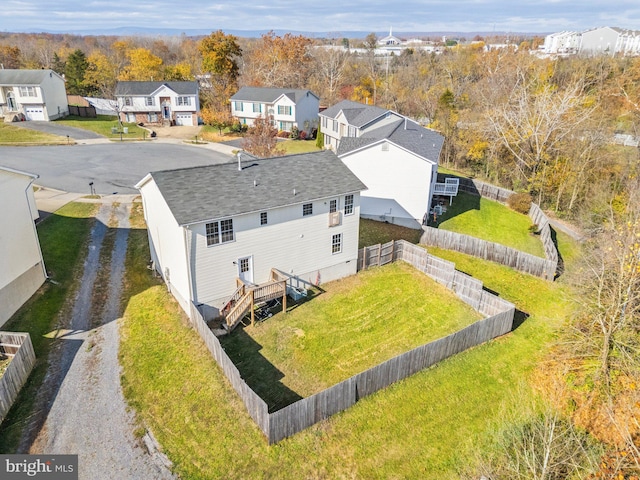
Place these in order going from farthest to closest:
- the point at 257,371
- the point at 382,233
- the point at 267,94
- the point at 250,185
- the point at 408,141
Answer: the point at 267,94 → the point at 408,141 → the point at 382,233 → the point at 250,185 → the point at 257,371

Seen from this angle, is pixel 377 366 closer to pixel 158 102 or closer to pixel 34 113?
pixel 158 102

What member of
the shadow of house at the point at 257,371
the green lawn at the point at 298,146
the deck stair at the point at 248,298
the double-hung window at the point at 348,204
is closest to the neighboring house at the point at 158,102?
the green lawn at the point at 298,146

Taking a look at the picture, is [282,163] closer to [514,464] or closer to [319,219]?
[319,219]

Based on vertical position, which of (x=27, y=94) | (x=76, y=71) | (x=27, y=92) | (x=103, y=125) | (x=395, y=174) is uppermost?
(x=76, y=71)

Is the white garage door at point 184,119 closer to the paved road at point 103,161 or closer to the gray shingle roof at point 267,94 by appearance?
the gray shingle roof at point 267,94

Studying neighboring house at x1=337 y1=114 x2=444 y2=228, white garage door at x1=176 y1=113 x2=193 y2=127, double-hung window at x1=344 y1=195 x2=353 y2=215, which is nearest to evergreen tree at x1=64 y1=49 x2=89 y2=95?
white garage door at x1=176 y1=113 x2=193 y2=127

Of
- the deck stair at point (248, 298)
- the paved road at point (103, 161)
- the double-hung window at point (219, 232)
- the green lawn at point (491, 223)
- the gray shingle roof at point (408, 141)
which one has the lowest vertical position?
the green lawn at point (491, 223)

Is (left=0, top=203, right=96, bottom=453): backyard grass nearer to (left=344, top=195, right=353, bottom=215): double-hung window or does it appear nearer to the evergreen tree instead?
(left=344, top=195, right=353, bottom=215): double-hung window

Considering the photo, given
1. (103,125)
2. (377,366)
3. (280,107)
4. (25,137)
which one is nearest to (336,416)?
(377,366)

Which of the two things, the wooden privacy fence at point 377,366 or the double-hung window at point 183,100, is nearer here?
the wooden privacy fence at point 377,366
